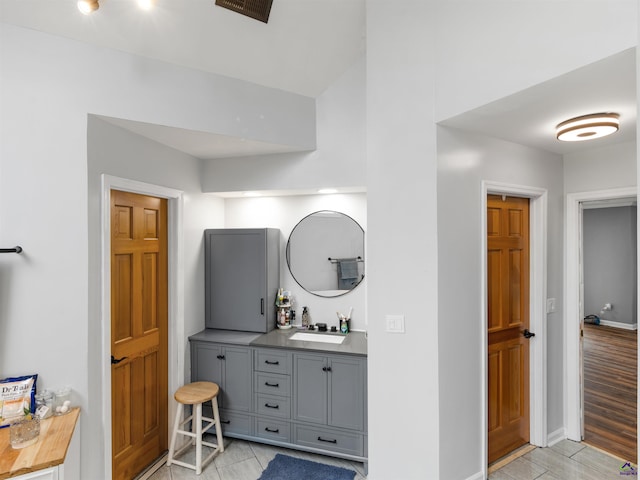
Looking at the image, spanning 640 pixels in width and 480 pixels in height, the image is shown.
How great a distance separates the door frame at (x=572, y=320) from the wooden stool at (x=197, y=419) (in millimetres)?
2854

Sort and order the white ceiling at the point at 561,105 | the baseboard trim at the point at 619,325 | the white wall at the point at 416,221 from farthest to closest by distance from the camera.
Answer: the baseboard trim at the point at 619,325 < the white wall at the point at 416,221 < the white ceiling at the point at 561,105

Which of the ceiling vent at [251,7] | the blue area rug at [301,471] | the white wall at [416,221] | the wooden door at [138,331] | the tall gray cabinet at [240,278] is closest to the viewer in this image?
the white wall at [416,221]

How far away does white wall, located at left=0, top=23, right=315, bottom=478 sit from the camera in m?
1.85

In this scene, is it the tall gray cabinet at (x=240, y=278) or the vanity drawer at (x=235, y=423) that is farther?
the tall gray cabinet at (x=240, y=278)

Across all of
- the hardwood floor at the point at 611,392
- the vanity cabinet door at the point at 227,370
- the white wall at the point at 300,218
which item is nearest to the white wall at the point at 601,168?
the white wall at the point at 300,218

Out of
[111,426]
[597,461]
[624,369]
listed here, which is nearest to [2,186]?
[111,426]

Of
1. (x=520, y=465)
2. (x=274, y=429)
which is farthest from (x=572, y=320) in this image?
(x=274, y=429)

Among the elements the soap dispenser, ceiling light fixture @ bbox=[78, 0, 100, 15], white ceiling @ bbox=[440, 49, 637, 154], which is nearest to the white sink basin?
the soap dispenser

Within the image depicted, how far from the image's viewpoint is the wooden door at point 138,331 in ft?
7.63

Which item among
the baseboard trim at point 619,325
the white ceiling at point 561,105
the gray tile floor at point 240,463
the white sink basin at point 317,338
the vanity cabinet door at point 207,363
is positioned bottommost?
the gray tile floor at point 240,463

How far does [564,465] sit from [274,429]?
2163mm

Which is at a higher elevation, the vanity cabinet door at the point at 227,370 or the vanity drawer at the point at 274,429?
the vanity cabinet door at the point at 227,370

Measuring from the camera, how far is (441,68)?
202cm

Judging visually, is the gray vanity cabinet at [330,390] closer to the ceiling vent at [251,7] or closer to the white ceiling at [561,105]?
the white ceiling at [561,105]
